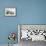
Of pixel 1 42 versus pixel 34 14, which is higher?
pixel 34 14

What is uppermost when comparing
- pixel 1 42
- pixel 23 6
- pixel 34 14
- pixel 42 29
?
pixel 23 6

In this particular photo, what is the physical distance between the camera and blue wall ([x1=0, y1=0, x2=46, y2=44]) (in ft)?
11.7

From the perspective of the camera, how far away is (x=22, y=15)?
11.8 ft

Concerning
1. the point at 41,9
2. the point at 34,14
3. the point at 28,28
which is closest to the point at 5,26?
the point at 28,28

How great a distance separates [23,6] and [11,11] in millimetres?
368

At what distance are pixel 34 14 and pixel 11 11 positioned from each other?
66 cm

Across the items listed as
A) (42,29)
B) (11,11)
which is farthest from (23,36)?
(11,11)

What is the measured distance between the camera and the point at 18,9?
3576 millimetres

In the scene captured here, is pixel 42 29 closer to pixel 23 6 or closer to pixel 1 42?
pixel 23 6

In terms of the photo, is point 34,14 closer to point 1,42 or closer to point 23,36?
point 23,36

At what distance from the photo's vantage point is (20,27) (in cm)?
351

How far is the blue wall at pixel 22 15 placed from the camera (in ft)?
11.7

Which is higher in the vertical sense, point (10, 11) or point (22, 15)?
point (10, 11)

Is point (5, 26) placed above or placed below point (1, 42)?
above
